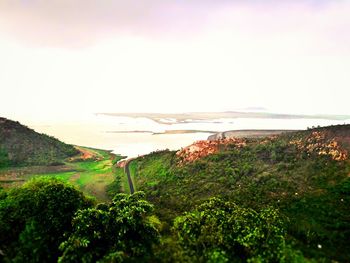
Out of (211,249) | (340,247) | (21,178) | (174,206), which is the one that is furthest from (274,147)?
(21,178)

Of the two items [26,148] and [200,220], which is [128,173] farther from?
[200,220]

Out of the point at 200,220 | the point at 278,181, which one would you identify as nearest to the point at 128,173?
the point at 278,181

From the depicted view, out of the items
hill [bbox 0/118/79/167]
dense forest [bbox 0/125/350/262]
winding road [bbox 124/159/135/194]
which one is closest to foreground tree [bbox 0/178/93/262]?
dense forest [bbox 0/125/350/262]

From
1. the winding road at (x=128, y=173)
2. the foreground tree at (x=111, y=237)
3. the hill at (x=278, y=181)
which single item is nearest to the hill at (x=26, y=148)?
the winding road at (x=128, y=173)

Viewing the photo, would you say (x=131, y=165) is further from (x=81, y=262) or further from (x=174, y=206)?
(x=81, y=262)

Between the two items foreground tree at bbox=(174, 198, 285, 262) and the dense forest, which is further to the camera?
the dense forest

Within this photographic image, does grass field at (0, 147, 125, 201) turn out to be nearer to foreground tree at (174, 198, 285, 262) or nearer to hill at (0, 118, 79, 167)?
hill at (0, 118, 79, 167)

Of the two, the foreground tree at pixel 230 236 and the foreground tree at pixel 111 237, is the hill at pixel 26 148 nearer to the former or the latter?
the foreground tree at pixel 111 237
